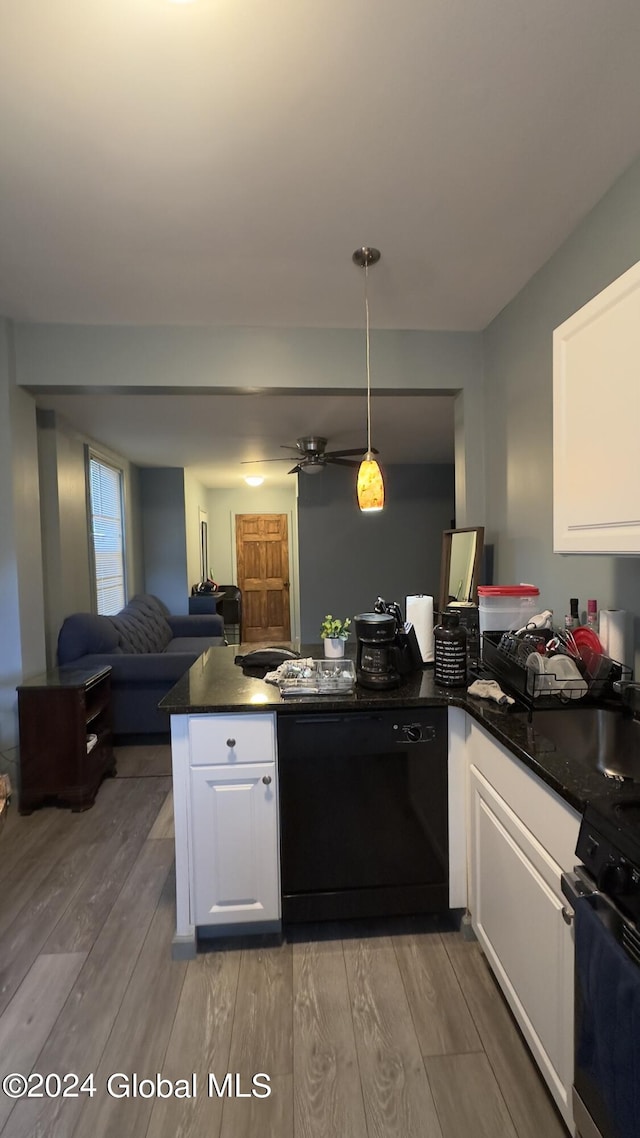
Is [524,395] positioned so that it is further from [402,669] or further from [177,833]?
[177,833]

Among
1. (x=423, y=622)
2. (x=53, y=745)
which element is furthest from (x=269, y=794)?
(x=53, y=745)

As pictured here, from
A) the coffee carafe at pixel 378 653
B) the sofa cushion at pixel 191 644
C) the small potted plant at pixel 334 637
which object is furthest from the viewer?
the sofa cushion at pixel 191 644

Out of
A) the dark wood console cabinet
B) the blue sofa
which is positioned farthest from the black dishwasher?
the blue sofa

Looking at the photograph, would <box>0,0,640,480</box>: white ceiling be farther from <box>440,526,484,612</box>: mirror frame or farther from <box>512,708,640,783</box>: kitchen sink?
<box>512,708,640,783</box>: kitchen sink

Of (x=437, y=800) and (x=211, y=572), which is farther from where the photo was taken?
(x=211, y=572)

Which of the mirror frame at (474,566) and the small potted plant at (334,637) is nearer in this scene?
the small potted plant at (334,637)

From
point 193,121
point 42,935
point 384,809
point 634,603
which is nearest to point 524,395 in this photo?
point 634,603

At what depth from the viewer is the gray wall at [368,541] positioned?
646cm

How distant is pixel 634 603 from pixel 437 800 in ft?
3.04

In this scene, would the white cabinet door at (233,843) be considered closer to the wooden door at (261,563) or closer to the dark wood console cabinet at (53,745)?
the dark wood console cabinet at (53,745)

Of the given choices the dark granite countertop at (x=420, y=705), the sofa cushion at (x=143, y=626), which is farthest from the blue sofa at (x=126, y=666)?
the dark granite countertop at (x=420, y=705)

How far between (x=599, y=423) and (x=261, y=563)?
24.3 feet

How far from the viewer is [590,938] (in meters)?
0.94

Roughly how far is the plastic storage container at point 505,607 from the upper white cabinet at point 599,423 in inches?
21.3
